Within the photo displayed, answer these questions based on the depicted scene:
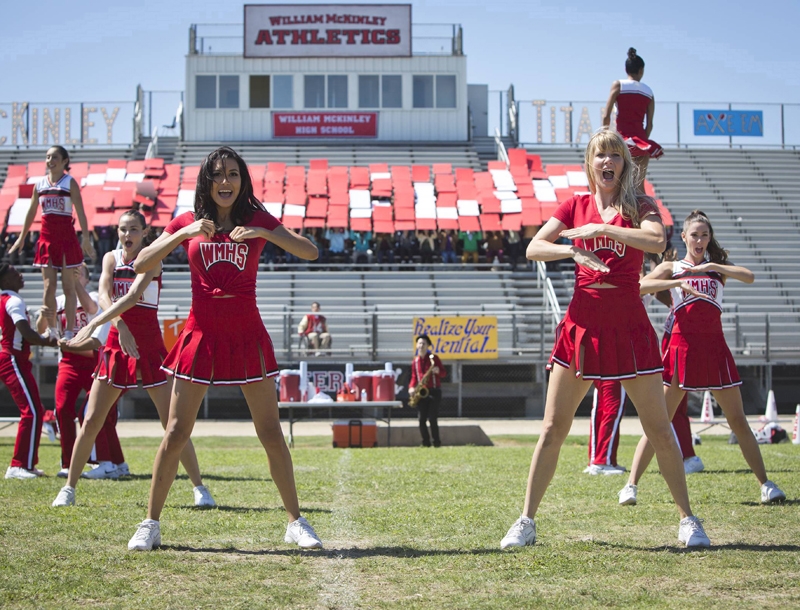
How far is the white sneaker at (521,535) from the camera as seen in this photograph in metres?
4.80

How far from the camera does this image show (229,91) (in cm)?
3562

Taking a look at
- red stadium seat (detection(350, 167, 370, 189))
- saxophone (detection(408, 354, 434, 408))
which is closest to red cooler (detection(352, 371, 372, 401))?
saxophone (detection(408, 354, 434, 408))

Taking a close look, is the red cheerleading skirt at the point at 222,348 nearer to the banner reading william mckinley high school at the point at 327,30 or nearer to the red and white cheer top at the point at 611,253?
the red and white cheer top at the point at 611,253

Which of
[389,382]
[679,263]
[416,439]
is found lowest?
[416,439]

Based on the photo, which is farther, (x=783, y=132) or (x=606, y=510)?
(x=783, y=132)

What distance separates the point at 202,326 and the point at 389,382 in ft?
34.8

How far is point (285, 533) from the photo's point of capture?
5.30 m

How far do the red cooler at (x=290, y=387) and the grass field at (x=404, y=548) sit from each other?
6811 mm

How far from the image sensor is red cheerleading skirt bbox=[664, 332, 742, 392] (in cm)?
678

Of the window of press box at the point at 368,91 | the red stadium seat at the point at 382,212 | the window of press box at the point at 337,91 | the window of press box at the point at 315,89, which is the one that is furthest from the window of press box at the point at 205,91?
the red stadium seat at the point at 382,212

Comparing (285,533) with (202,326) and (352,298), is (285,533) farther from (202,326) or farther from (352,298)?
(352,298)

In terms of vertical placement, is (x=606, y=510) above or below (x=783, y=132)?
below

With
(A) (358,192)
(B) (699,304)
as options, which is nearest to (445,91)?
(A) (358,192)

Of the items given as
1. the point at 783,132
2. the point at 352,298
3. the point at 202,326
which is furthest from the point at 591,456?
the point at 783,132
